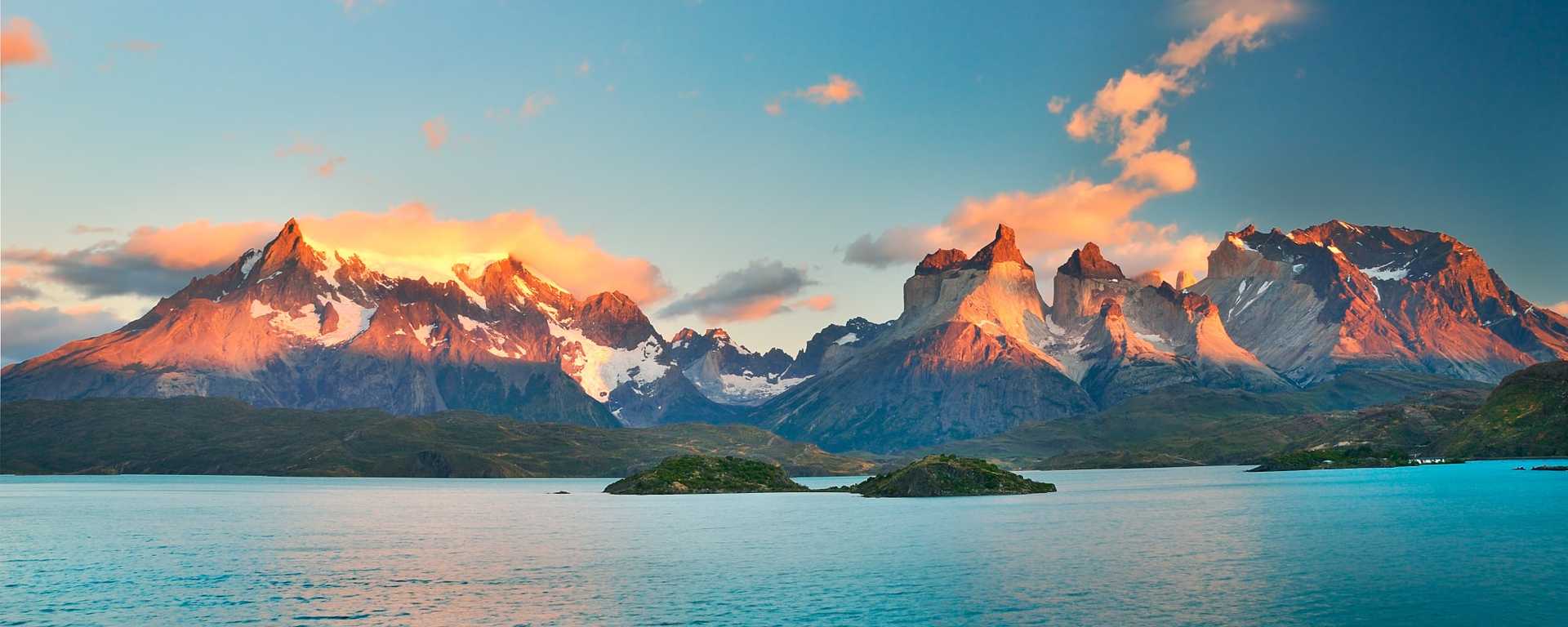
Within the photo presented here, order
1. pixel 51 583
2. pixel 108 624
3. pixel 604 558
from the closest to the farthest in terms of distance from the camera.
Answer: pixel 108 624
pixel 51 583
pixel 604 558

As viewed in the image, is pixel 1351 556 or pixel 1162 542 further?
pixel 1162 542

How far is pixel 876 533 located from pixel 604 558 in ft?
145

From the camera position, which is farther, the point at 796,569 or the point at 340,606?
the point at 796,569

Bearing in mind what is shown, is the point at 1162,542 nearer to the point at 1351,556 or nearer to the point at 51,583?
the point at 1351,556

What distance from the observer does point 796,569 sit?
4518 inches

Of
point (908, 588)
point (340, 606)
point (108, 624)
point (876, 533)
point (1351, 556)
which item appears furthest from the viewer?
point (876, 533)

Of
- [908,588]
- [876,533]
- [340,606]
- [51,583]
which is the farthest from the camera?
[876,533]

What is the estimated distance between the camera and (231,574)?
373 ft

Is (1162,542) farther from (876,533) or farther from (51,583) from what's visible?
(51,583)

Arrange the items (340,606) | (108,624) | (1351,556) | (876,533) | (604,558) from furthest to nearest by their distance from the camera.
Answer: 1. (876,533)
2. (604,558)
3. (1351,556)
4. (340,606)
5. (108,624)

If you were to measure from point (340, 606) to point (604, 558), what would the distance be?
40.6m

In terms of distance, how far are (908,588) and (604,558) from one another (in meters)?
42.6

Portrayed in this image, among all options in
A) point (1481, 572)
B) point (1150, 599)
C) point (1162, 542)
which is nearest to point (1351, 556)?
point (1481, 572)

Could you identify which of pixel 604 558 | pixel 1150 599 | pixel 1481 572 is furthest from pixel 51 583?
pixel 1481 572
